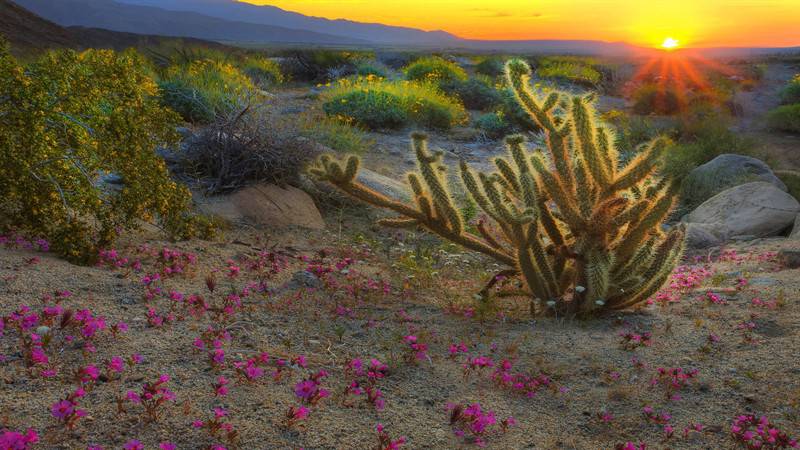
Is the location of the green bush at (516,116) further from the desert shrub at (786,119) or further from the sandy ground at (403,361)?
the sandy ground at (403,361)

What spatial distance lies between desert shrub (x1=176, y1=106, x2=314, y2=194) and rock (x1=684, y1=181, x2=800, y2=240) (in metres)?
5.11

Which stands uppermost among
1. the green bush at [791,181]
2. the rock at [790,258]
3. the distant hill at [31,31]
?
the distant hill at [31,31]

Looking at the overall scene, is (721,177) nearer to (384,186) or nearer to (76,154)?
(384,186)

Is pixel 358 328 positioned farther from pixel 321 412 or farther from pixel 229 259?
pixel 229 259

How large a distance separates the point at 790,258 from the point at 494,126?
8525mm

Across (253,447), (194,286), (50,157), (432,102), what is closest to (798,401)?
(253,447)

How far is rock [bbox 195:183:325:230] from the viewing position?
7.20 metres

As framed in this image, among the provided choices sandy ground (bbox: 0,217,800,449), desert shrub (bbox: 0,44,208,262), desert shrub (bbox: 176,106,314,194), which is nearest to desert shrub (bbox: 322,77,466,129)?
desert shrub (bbox: 176,106,314,194)

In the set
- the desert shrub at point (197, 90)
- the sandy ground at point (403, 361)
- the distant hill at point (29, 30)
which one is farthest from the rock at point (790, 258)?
the distant hill at point (29, 30)

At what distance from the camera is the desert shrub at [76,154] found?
4.98m

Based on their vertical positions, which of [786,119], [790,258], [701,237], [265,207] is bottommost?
[701,237]

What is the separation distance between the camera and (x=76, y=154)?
5375 mm

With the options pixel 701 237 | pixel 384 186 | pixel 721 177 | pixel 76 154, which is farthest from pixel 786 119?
pixel 76 154

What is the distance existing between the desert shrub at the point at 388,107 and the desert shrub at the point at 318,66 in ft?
28.6
